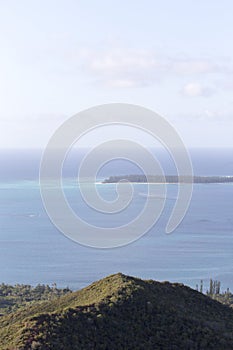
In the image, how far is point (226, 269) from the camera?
1288 inches

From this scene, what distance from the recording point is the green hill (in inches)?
344

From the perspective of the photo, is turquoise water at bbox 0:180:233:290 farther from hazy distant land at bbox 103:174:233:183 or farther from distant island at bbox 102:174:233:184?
distant island at bbox 102:174:233:184

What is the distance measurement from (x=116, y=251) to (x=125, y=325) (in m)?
29.0

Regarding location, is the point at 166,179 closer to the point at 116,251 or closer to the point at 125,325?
the point at 116,251

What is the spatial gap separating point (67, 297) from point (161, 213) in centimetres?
3682

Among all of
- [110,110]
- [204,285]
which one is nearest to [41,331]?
[110,110]

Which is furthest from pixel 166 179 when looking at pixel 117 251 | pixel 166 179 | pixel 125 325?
pixel 125 325

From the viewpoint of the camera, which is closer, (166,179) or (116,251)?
(116,251)

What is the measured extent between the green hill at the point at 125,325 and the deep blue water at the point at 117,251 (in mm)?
17724

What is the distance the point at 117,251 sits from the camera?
38.3 meters

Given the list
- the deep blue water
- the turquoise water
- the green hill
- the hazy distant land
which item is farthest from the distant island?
the green hill

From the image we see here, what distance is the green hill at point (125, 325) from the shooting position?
873 cm

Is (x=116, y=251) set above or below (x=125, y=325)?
below

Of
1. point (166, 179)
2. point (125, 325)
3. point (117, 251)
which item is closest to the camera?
point (125, 325)
